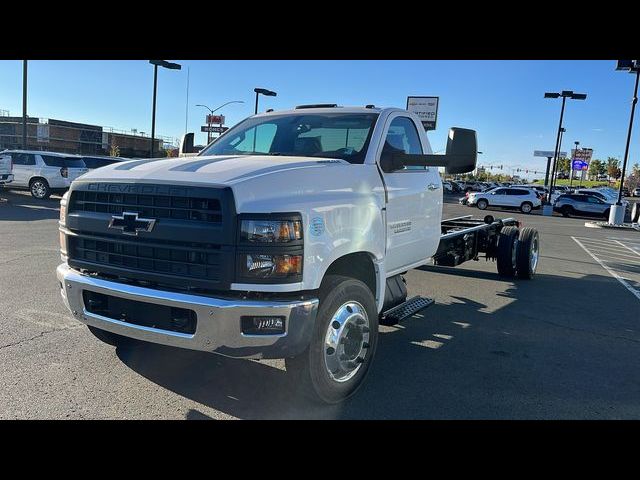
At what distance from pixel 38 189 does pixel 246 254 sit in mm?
20620

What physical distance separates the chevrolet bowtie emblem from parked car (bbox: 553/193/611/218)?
3232 centimetres

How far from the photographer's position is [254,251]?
308cm

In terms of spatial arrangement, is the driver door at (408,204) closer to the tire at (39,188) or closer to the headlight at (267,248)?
the headlight at (267,248)

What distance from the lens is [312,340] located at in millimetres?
3350

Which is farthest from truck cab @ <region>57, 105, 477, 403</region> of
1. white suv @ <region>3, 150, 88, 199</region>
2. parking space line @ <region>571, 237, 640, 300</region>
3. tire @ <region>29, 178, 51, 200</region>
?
tire @ <region>29, 178, 51, 200</region>

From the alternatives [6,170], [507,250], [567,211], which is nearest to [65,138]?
[6,170]

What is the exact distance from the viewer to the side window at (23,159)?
2030 cm

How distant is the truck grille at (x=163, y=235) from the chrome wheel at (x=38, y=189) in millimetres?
19230

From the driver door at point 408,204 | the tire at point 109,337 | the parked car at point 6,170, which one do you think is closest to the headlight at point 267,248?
the driver door at point 408,204

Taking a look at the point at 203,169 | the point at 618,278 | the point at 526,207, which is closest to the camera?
the point at 203,169

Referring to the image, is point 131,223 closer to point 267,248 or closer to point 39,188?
point 267,248
